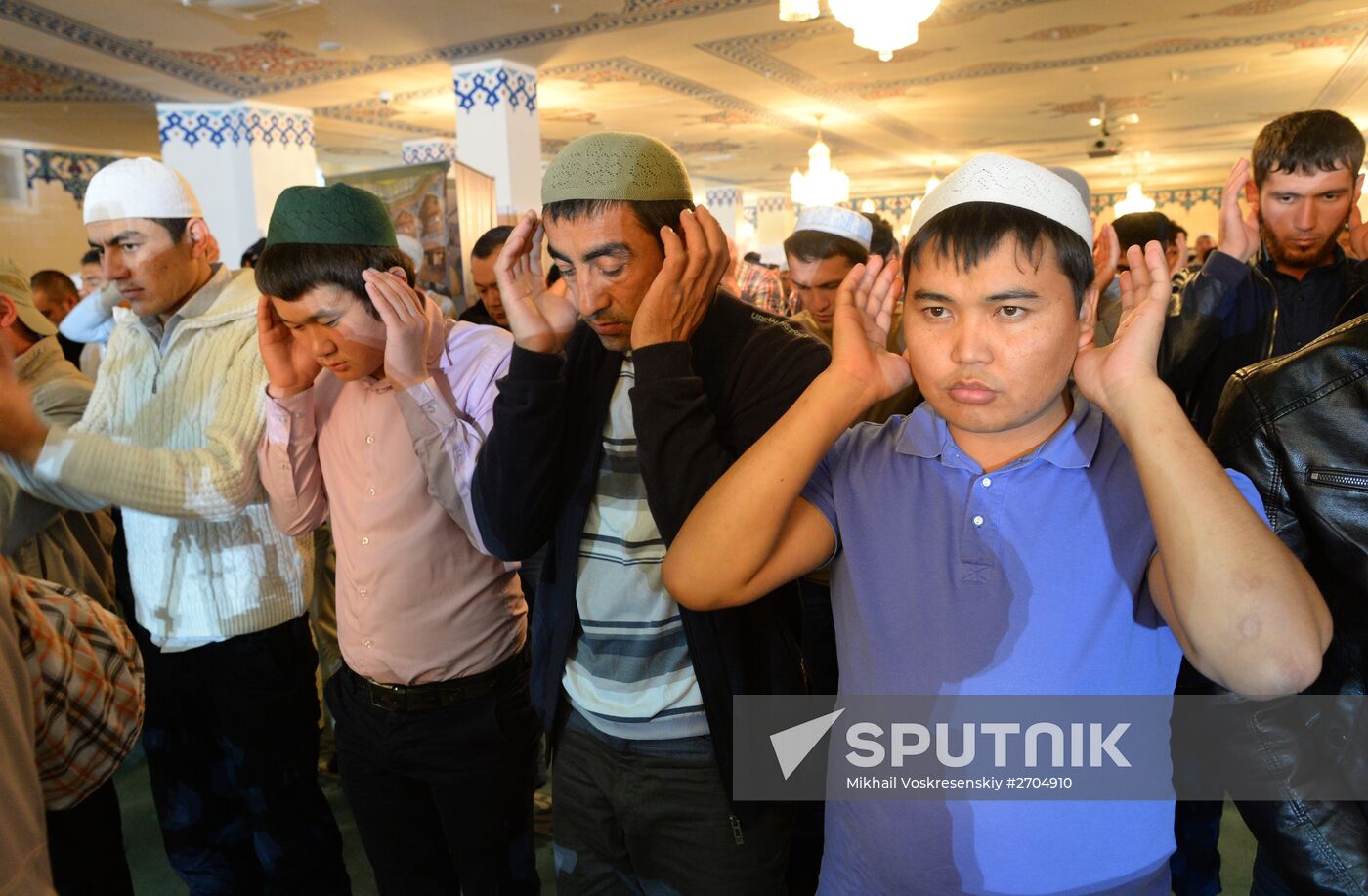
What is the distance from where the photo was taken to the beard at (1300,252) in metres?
2.44

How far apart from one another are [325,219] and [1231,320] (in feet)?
7.43

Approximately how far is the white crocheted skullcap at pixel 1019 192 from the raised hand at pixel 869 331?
0.48 ft

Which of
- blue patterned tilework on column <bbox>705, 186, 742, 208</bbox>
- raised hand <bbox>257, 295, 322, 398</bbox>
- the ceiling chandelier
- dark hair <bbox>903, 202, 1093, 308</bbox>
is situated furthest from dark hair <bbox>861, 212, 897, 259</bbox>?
blue patterned tilework on column <bbox>705, 186, 742, 208</bbox>

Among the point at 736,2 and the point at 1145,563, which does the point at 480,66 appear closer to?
the point at 736,2

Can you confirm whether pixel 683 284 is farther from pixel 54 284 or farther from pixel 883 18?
pixel 54 284

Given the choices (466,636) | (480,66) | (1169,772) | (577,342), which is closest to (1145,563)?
(1169,772)

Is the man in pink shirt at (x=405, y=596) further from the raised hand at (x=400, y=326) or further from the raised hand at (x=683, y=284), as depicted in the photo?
the raised hand at (x=683, y=284)

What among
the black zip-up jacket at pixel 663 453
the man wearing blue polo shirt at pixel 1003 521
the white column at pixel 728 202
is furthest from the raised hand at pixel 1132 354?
the white column at pixel 728 202

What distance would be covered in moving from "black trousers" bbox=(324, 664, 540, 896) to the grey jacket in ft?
2.97

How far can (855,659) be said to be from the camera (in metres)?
1.27

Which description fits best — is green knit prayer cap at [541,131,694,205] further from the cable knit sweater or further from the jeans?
the cable knit sweater

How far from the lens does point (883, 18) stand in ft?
13.7

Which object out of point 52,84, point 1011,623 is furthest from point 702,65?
point 1011,623

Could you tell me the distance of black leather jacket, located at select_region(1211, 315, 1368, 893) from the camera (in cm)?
120
